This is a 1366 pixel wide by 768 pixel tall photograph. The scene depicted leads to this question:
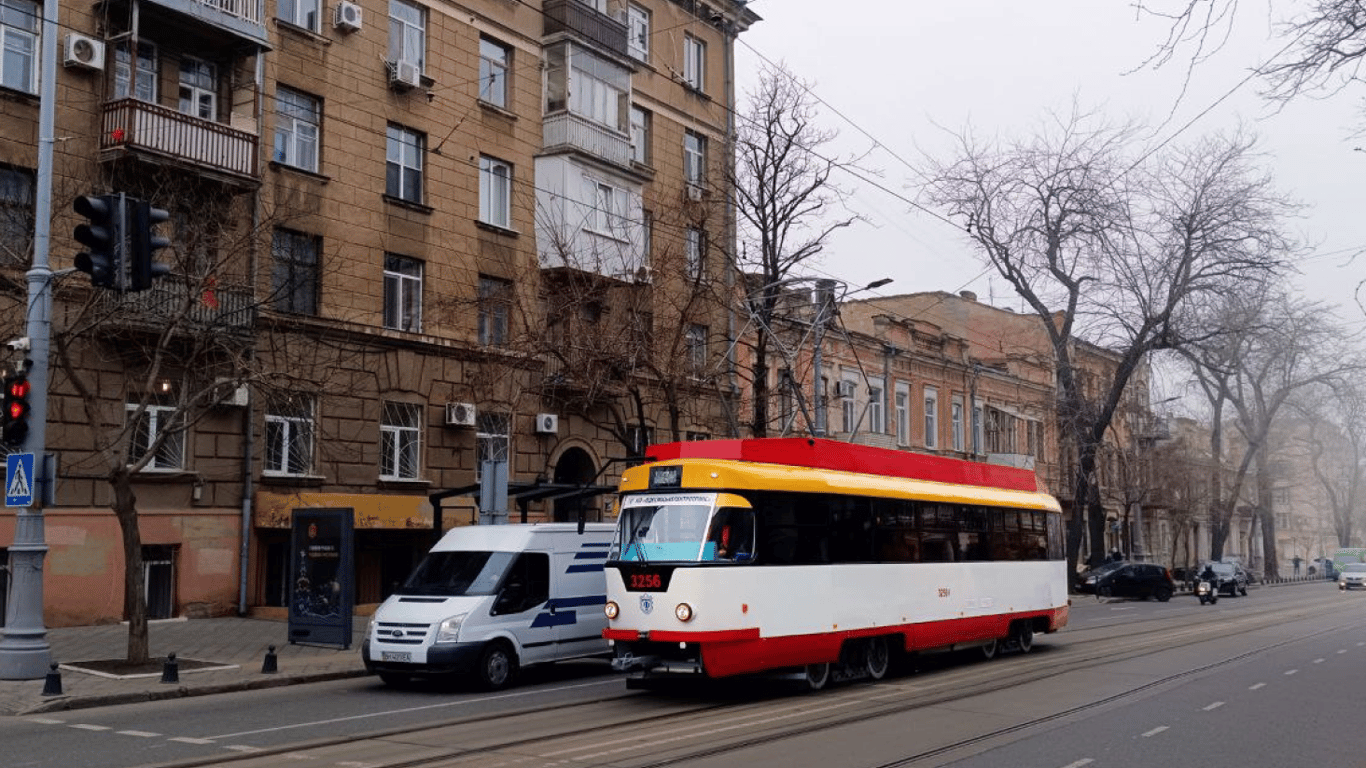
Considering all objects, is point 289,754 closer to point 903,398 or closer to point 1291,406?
point 903,398

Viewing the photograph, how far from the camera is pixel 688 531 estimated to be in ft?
49.4

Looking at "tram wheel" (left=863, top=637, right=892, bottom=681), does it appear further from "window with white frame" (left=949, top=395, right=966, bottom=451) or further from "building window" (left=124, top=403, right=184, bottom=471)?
"window with white frame" (left=949, top=395, right=966, bottom=451)

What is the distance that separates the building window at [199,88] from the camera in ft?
79.8

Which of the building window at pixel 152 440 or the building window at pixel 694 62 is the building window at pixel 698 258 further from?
the building window at pixel 152 440

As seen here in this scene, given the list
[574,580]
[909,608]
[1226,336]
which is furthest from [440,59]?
[1226,336]

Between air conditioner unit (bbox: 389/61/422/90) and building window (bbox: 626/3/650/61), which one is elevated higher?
building window (bbox: 626/3/650/61)

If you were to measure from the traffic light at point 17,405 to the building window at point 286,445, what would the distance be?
861cm

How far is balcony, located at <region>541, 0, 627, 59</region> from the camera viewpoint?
32406 millimetres

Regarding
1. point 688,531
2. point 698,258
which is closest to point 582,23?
point 698,258

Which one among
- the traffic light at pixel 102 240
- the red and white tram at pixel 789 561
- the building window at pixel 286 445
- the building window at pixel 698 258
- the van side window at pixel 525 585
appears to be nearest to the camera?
the traffic light at pixel 102 240

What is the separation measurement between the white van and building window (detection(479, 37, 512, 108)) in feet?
51.0

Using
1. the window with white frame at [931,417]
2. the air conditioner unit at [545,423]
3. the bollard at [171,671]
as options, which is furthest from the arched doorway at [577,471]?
the window with white frame at [931,417]

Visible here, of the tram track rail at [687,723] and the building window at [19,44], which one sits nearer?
the tram track rail at [687,723]

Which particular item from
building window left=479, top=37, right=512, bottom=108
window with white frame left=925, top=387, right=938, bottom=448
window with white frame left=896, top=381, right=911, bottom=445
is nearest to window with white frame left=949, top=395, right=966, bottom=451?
window with white frame left=925, top=387, right=938, bottom=448
